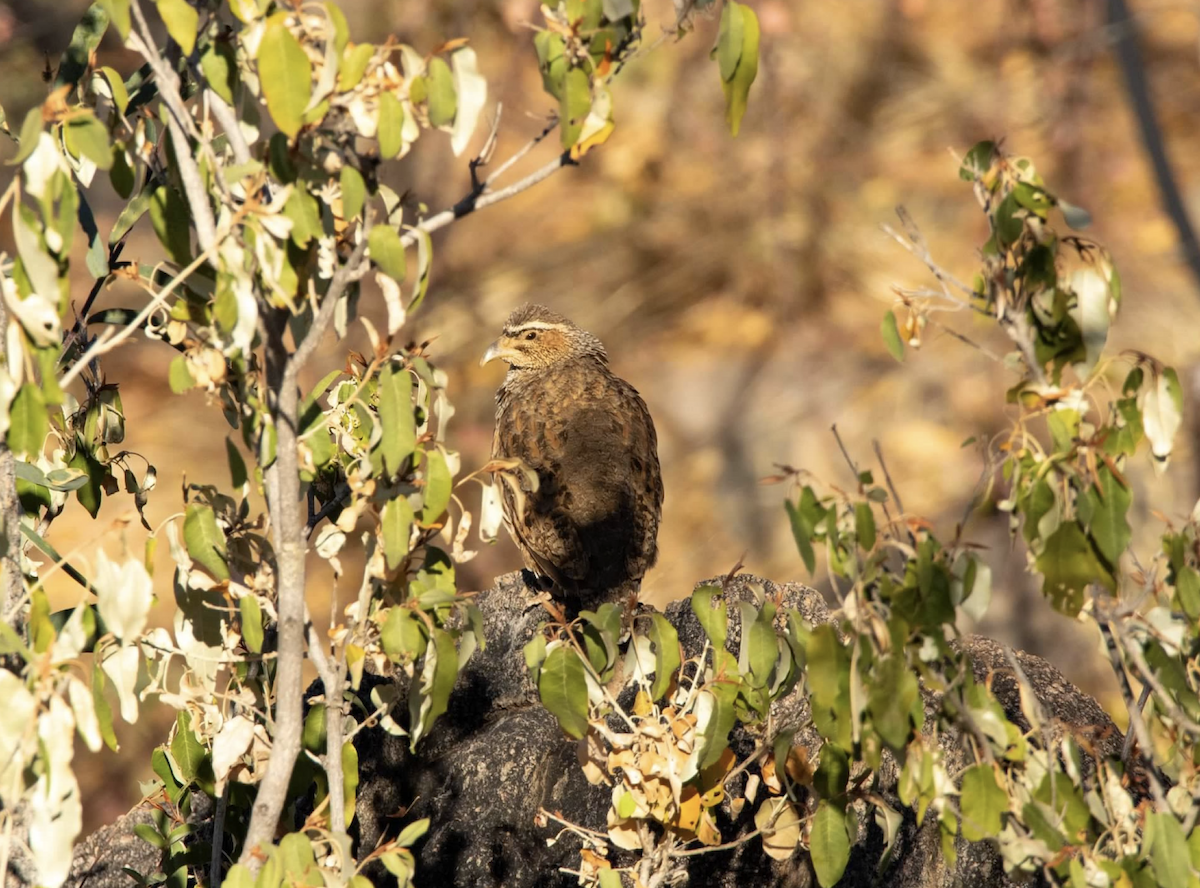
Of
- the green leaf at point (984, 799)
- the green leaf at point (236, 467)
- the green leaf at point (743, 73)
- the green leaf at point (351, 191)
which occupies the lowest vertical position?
the green leaf at point (984, 799)

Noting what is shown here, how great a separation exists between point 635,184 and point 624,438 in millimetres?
5637

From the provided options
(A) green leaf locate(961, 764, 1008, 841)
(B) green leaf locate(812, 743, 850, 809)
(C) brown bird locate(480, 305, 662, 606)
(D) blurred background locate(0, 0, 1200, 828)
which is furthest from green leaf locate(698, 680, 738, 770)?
(D) blurred background locate(0, 0, 1200, 828)

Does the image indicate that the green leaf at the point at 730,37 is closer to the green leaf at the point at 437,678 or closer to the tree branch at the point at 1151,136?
the green leaf at the point at 437,678

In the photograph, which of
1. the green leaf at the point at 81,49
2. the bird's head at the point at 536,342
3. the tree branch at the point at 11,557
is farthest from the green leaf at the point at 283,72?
the bird's head at the point at 536,342

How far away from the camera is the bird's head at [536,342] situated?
5410 mm

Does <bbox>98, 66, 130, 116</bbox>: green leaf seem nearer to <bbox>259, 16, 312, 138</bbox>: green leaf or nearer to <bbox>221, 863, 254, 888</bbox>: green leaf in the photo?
<bbox>259, 16, 312, 138</bbox>: green leaf

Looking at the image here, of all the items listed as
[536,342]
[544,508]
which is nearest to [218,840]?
[544,508]

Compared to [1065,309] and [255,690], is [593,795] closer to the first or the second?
[255,690]

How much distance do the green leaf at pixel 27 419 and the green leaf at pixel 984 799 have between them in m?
1.35

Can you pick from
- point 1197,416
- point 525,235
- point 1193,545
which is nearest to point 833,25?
point 525,235

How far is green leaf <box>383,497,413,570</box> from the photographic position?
6.17ft

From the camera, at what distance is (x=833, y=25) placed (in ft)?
33.0

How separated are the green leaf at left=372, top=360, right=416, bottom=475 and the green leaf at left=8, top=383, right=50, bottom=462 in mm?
439

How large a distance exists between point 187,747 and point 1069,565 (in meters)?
1.55
